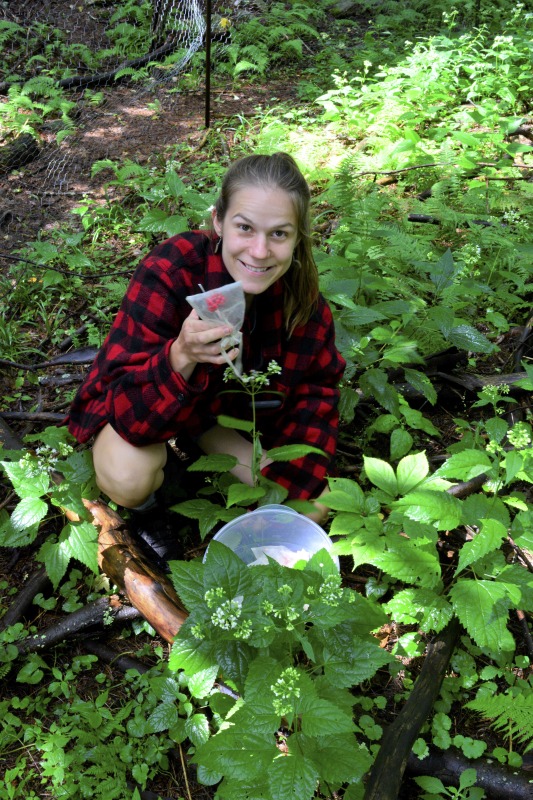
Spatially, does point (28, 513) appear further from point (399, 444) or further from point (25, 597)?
point (399, 444)

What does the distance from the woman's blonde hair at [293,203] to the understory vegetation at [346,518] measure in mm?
420

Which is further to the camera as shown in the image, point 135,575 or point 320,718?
point 135,575

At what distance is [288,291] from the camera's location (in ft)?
8.18

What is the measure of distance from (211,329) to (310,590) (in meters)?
0.85

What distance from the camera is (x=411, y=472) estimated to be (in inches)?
94.9

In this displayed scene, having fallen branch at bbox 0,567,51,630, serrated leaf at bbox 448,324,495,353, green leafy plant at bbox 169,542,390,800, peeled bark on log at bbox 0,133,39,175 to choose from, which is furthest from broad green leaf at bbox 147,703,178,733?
peeled bark on log at bbox 0,133,39,175

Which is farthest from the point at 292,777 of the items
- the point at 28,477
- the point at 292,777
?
the point at 28,477

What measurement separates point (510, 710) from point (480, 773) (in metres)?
0.22

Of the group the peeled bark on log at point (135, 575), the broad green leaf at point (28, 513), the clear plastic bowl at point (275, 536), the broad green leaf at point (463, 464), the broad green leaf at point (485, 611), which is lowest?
the peeled bark on log at point (135, 575)

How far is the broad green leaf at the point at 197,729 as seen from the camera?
1997 millimetres

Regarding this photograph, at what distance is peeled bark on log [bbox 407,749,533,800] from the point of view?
1.91m

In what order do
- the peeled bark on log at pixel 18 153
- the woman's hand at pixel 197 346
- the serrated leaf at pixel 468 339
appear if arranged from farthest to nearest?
the peeled bark on log at pixel 18 153 < the serrated leaf at pixel 468 339 < the woman's hand at pixel 197 346

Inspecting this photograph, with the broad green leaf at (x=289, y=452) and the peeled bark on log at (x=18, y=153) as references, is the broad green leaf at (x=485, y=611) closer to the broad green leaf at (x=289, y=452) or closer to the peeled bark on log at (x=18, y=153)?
the broad green leaf at (x=289, y=452)

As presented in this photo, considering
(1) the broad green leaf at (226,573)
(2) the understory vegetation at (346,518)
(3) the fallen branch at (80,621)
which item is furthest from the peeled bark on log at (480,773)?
(3) the fallen branch at (80,621)
